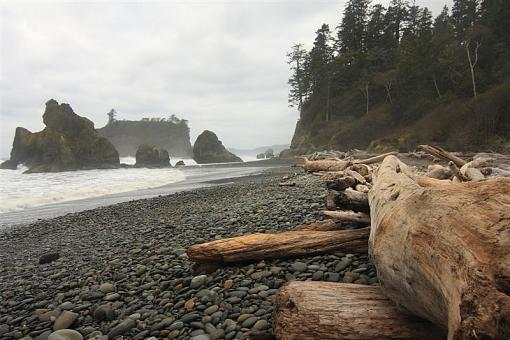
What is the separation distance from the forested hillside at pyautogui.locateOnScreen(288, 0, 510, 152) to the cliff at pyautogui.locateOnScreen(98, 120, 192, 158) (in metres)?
74.4

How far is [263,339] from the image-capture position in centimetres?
208

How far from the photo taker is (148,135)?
128m

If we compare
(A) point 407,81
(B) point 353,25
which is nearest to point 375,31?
(B) point 353,25

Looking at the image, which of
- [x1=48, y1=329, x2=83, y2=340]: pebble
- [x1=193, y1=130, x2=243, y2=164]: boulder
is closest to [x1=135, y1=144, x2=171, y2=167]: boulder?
[x1=193, y1=130, x2=243, y2=164]: boulder

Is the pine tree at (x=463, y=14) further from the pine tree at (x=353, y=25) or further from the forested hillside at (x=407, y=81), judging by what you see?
the pine tree at (x=353, y=25)

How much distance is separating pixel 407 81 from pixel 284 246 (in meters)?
37.3

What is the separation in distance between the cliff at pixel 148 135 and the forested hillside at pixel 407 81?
244 feet

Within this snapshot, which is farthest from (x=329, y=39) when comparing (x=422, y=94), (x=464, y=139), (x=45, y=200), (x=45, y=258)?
(x=45, y=258)

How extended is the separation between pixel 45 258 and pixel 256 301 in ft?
12.7

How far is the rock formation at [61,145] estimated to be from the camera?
43219 mm

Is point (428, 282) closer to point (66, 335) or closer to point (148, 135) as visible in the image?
point (66, 335)

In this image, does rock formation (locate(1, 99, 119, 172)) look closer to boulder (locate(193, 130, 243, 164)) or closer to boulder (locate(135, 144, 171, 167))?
boulder (locate(135, 144, 171, 167))

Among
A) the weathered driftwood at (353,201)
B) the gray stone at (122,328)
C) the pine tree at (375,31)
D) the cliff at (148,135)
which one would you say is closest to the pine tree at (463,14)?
the pine tree at (375,31)

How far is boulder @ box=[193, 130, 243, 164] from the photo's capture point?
6594 cm
